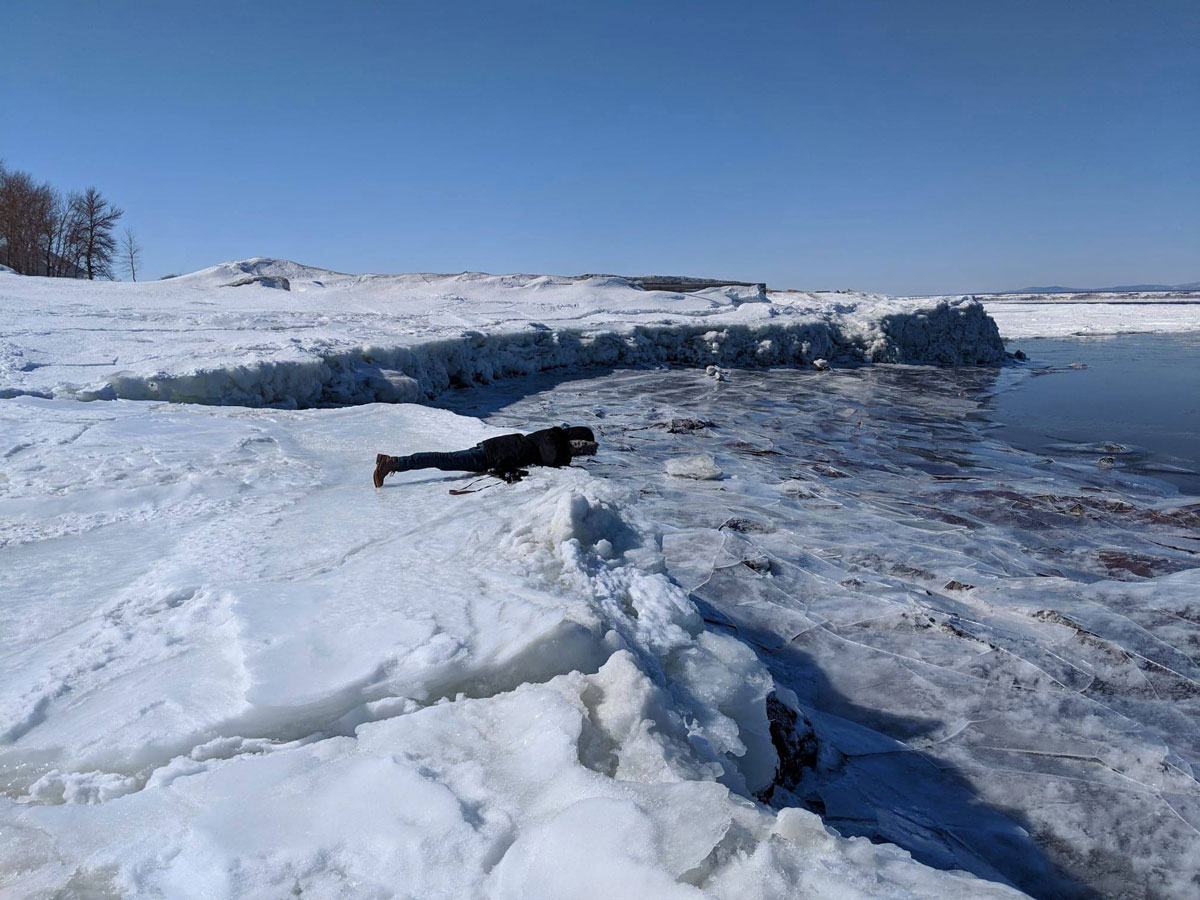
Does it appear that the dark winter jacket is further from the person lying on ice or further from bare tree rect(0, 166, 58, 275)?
bare tree rect(0, 166, 58, 275)

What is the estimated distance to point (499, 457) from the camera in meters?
3.92

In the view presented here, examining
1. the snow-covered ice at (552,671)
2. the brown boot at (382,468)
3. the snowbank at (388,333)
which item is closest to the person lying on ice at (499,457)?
the brown boot at (382,468)

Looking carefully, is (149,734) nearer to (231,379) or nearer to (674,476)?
(674,476)

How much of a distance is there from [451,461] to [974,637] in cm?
271

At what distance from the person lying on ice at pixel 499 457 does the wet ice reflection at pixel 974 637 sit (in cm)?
89

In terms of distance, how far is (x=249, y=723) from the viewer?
161cm

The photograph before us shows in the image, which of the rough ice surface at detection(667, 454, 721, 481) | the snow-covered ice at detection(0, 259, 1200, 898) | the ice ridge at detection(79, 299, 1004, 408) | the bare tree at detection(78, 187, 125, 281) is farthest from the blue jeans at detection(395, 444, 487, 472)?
the bare tree at detection(78, 187, 125, 281)

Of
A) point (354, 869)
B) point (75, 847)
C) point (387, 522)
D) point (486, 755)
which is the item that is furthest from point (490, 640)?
point (387, 522)

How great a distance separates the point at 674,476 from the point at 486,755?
464 cm

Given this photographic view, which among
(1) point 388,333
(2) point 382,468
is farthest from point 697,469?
(1) point 388,333

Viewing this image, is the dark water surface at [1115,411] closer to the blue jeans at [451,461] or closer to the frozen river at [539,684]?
the frozen river at [539,684]

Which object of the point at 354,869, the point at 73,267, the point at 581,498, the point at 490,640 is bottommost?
the point at 354,869

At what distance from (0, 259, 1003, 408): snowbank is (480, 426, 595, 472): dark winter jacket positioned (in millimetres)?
3788

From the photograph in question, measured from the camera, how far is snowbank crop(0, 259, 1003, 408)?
6.83m
